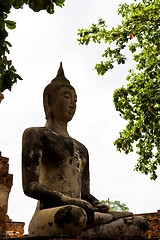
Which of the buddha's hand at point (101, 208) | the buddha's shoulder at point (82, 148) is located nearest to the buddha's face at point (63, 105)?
the buddha's shoulder at point (82, 148)

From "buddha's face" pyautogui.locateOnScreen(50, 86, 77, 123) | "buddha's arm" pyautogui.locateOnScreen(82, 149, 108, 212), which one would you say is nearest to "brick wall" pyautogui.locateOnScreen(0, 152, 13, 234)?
"buddha's arm" pyautogui.locateOnScreen(82, 149, 108, 212)

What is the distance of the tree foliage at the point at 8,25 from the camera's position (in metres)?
3.18

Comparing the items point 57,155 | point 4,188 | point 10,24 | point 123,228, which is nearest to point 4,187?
point 4,188

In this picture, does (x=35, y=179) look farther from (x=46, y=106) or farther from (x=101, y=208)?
(x=46, y=106)

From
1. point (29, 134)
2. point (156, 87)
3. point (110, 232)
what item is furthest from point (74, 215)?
point (156, 87)

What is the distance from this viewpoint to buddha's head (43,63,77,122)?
13.2ft

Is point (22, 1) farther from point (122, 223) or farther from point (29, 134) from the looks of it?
point (122, 223)

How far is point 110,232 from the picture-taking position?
10.4 ft

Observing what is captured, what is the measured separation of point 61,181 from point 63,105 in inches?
40.6

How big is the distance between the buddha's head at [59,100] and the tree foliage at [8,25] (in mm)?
762

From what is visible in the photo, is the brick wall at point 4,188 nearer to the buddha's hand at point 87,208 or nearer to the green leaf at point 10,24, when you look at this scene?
the buddha's hand at point 87,208

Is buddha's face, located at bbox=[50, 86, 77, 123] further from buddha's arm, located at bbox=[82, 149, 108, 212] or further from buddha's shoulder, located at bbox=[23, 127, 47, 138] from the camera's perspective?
buddha's arm, located at bbox=[82, 149, 108, 212]

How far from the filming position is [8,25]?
338cm

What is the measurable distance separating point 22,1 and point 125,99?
557cm
